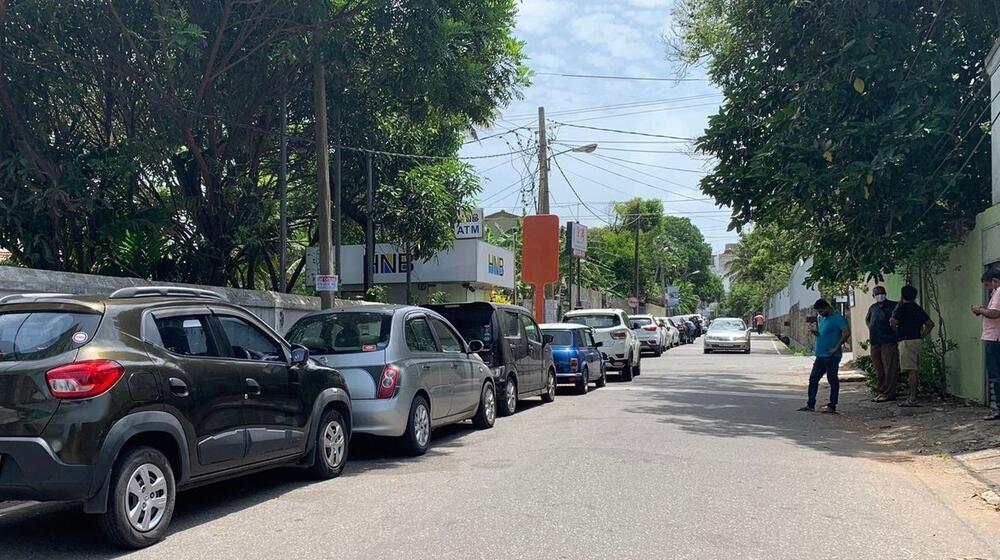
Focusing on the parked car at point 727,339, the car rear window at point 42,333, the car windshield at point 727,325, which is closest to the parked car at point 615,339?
the parked car at point 727,339

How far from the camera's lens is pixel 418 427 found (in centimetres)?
918

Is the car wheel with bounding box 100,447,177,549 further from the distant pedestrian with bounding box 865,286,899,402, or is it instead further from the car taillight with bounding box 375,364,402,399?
the distant pedestrian with bounding box 865,286,899,402

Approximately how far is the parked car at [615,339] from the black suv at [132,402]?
47.3ft

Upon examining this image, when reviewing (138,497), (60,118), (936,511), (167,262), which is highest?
(60,118)

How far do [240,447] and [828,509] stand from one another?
4591mm

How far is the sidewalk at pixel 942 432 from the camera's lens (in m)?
8.34

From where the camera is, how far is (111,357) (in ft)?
17.3

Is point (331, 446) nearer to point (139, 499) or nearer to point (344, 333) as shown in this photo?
point (344, 333)

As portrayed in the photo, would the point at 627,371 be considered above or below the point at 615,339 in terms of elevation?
below

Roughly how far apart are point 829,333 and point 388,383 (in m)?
7.69

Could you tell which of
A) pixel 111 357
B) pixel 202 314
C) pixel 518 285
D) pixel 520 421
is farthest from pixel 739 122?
pixel 518 285

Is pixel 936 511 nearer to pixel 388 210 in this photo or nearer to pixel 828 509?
pixel 828 509

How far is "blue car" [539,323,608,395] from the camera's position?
16.5 m

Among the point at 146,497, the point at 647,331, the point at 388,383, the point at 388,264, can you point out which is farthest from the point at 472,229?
the point at 146,497
